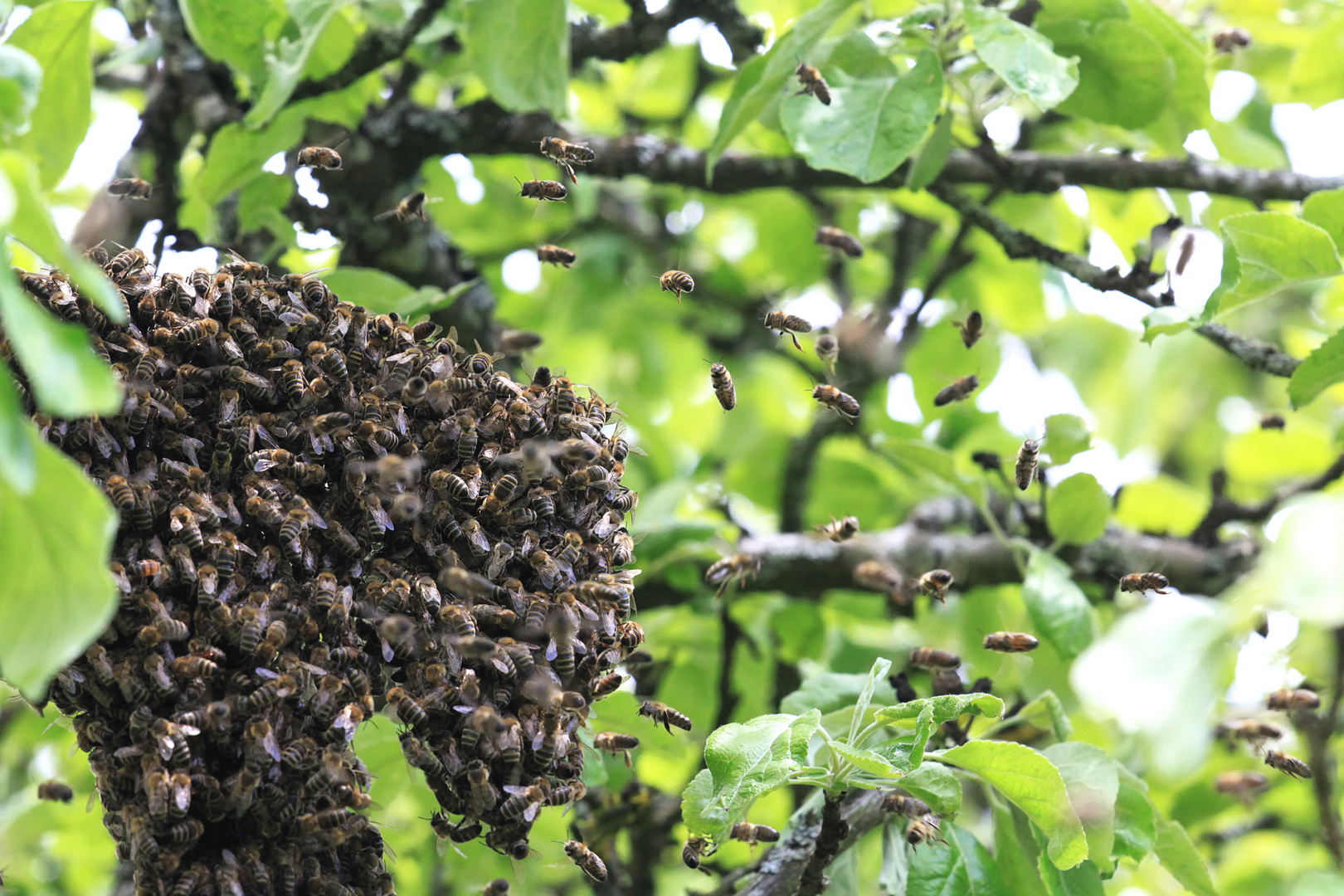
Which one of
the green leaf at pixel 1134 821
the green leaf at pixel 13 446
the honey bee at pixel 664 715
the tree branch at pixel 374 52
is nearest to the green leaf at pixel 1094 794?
the green leaf at pixel 1134 821

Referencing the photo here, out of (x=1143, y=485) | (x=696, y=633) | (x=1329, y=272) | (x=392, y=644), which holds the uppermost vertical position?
(x=1329, y=272)

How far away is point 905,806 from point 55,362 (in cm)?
202

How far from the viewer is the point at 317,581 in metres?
2.16

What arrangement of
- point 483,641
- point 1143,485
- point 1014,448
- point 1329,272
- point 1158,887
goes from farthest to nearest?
point 1143,485 → point 1158,887 → point 1014,448 → point 1329,272 → point 483,641

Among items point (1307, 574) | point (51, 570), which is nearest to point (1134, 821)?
point (1307, 574)

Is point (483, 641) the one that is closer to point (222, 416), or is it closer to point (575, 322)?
point (222, 416)

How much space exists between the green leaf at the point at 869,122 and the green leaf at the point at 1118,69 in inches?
18.8

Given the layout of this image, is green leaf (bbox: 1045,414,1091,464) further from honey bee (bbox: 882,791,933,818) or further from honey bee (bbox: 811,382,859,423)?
honey bee (bbox: 882,791,933,818)

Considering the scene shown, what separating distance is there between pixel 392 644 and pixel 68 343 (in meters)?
0.88

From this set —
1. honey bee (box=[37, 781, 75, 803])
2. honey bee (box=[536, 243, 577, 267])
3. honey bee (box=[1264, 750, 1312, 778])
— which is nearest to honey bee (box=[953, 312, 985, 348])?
honey bee (box=[536, 243, 577, 267])

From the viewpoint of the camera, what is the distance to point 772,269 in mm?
5750

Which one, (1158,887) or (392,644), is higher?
(392,644)

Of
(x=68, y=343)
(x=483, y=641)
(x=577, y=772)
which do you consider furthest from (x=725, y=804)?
(x=68, y=343)

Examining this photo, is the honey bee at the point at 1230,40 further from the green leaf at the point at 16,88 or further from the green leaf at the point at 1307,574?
the green leaf at the point at 16,88
